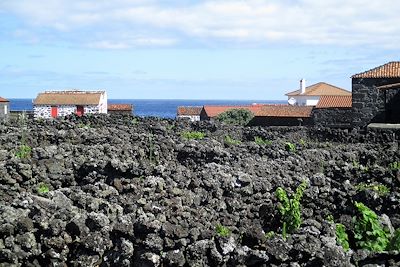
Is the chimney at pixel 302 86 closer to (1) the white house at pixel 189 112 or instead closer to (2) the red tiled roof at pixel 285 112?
(1) the white house at pixel 189 112

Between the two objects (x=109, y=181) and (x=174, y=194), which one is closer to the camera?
(x=174, y=194)

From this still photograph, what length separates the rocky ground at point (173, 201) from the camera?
25.0 ft

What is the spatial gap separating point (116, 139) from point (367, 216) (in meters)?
8.72

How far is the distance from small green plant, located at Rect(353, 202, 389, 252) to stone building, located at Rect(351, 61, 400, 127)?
29072mm

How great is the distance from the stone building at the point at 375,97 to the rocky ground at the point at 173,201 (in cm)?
2042

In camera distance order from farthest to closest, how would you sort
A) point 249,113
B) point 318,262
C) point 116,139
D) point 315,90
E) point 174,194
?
point 315,90, point 249,113, point 116,139, point 174,194, point 318,262

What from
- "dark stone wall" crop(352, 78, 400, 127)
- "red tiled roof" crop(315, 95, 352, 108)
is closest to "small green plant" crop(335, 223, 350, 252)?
"dark stone wall" crop(352, 78, 400, 127)

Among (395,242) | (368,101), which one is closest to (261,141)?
(395,242)

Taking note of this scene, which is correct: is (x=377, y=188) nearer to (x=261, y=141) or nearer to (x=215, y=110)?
(x=261, y=141)

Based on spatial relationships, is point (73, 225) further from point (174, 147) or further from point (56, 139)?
point (56, 139)

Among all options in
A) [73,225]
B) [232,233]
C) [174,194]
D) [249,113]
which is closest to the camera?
[73,225]

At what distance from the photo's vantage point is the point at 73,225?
26.5ft

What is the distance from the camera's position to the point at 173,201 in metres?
9.33

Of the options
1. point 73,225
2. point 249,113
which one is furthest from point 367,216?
point 249,113
